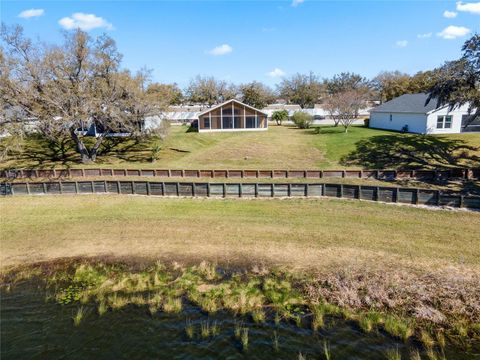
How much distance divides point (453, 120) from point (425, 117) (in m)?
3.20

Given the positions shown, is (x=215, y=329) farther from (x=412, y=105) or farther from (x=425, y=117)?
(x=412, y=105)

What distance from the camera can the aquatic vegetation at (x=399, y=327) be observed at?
9188 millimetres

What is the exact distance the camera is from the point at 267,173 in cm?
2592

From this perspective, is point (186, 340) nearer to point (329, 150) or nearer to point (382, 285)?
point (382, 285)

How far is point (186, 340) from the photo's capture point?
9.31 meters

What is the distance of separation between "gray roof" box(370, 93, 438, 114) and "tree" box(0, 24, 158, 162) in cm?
3198

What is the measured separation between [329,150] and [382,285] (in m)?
25.7

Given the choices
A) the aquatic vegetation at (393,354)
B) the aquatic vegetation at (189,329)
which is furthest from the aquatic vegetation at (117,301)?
the aquatic vegetation at (393,354)

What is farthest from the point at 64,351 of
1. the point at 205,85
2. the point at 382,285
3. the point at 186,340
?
the point at 205,85

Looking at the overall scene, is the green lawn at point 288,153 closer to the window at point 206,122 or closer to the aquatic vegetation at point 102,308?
the window at point 206,122

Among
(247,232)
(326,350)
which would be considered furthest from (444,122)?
(326,350)

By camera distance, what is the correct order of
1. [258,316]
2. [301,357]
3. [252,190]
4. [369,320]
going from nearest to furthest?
[301,357] < [369,320] < [258,316] < [252,190]

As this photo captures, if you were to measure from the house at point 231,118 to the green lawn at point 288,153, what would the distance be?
7503mm

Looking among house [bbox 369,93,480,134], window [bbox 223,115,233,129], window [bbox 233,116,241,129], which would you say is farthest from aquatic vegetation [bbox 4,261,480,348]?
window [bbox 233,116,241,129]
